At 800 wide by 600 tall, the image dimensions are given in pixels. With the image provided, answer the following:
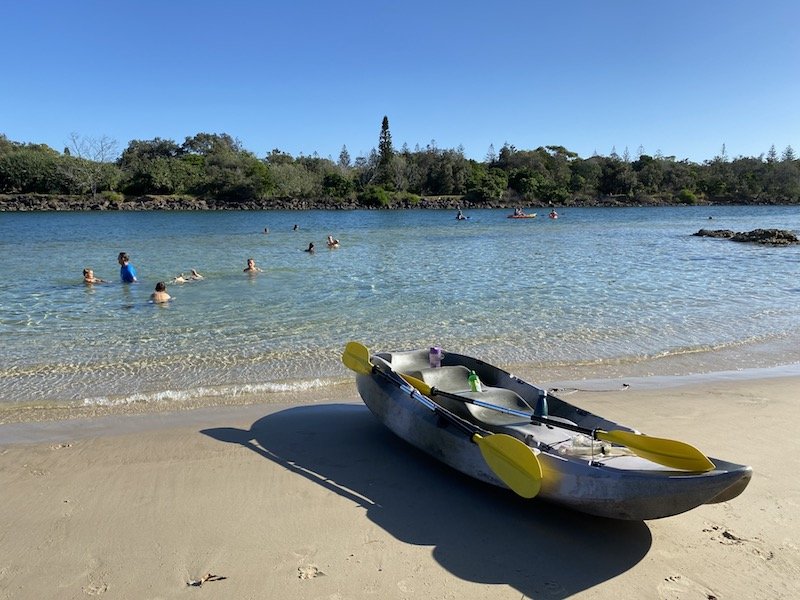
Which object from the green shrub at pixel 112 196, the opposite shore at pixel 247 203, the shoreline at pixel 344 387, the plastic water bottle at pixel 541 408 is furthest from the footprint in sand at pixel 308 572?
the green shrub at pixel 112 196

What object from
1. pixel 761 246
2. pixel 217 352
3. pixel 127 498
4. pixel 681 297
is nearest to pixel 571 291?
pixel 681 297

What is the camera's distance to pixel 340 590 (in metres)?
3.75

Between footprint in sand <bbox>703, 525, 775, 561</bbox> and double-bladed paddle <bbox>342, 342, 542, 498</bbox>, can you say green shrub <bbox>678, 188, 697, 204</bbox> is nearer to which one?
footprint in sand <bbox>703, 525, 775, 561</bbox>

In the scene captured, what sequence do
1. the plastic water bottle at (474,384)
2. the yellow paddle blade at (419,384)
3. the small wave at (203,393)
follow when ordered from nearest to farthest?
the yellow paddle blade at (419,384), the plastic water bottle at (474,384), the small wave at (203,393)

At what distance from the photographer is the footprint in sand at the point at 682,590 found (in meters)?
3.67

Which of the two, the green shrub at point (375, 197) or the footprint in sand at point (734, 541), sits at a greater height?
the green shrub at point (375, 197)

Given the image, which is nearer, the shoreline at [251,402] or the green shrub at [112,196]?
the shoreline at [251,402]

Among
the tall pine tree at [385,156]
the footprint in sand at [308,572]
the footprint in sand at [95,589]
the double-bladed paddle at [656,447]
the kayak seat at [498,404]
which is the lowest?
the footprint in sand at [95,589]

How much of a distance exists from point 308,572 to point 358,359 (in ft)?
9.88

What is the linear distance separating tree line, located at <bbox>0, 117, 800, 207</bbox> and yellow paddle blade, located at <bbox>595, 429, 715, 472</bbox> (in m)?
92.6

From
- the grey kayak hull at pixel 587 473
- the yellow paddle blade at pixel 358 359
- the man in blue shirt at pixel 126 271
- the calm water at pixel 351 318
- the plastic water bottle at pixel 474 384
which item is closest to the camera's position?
the grey kayak hull at pixel 587 473

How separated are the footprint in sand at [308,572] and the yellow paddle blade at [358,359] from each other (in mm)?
2748

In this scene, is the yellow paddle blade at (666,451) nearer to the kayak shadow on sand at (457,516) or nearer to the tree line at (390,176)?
the kayak shadow on sand at (457,516)

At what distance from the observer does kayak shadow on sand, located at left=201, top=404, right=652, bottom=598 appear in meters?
3.99
